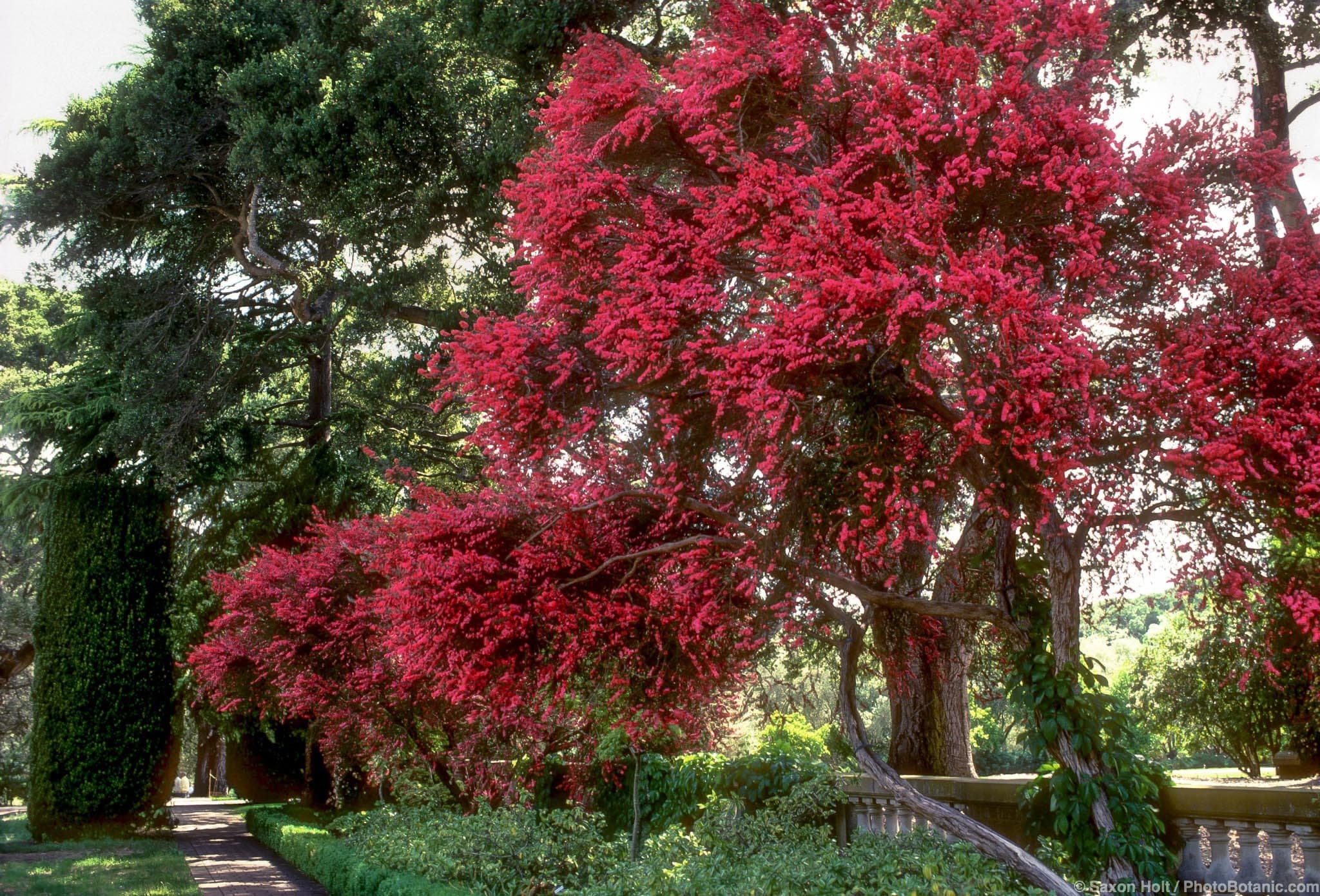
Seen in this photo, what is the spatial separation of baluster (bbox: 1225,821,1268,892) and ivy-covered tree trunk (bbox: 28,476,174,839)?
20.3m

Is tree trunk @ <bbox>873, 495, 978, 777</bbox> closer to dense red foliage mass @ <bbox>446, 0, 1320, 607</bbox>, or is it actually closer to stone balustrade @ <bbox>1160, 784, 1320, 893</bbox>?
dense red foliage mass @ <bbox>446, 0, 1320, 607</bbox>

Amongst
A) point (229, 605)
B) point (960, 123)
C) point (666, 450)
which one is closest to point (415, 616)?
point (666, 450)

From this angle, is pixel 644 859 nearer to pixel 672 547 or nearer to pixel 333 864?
pixel 672 547

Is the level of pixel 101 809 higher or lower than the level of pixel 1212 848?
lower

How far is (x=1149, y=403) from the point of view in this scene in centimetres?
623

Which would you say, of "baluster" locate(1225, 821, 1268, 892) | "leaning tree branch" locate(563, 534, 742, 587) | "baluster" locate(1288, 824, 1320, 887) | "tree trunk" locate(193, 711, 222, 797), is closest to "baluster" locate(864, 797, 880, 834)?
"leaning tree branch" locate(563, 534, 742, 587)

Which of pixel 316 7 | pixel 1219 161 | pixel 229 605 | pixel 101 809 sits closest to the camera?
pixel 1219 161

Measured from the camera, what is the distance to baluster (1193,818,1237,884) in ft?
22.1

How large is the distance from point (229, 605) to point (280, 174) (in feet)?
21.4

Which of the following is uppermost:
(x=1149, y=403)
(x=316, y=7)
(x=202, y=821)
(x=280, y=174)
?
(x=316, y=7)

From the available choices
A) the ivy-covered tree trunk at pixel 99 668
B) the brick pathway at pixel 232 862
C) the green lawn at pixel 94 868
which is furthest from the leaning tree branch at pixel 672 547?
the ivy-covered tree trunk at pixel 99 668

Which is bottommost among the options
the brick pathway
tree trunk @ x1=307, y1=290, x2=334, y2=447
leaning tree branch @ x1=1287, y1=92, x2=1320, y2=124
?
the brick pathway

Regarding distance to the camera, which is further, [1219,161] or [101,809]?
[101,809]

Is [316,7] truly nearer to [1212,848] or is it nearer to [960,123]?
[960,123]
